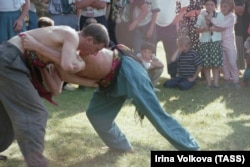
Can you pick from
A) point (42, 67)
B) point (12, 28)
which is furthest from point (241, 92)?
point (42, 67)

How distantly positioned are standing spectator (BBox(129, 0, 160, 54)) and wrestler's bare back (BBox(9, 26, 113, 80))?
10.9 ft

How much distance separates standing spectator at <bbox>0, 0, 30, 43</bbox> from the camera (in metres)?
6.20

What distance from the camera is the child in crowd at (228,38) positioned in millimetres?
7328

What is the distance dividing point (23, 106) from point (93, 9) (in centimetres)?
349

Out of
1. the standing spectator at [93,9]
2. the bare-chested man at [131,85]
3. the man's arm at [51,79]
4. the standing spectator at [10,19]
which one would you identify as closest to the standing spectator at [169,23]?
the standing spectator at [93,9]

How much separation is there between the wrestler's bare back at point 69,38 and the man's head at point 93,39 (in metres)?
0.12

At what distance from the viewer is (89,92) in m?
7.09

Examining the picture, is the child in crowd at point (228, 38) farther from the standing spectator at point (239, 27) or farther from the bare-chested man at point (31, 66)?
the bare-chested man at point (31, 66)

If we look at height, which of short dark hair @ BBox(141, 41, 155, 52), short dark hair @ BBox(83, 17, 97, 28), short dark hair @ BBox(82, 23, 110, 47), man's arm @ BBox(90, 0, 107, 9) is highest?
short dark hair @ BBox(82, 23, 110, 47)

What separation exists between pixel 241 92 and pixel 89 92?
7.04 ft

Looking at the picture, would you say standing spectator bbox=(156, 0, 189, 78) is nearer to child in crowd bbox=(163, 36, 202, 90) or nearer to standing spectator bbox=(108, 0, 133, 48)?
child in crowd bbox=(163, 36, 202, 90)

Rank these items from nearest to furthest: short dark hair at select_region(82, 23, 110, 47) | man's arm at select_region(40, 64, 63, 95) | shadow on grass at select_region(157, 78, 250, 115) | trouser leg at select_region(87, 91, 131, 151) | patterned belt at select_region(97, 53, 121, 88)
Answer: short dark hair at select_region(82, 23, 110, 47) → man's arm at select_region(40, 64, 63, 95) → patterned belt at select_region(97, 53, 121, 88) → trouser leg at select_region(87, 91, 131, 151) → shadow on grass at select_region(157, 78, 250, 115)

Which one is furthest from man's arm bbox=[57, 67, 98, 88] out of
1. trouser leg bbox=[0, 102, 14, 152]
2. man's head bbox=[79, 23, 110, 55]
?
trouser leg bbox=[0, 102, 14, 152]

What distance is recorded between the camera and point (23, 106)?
12.3ft
